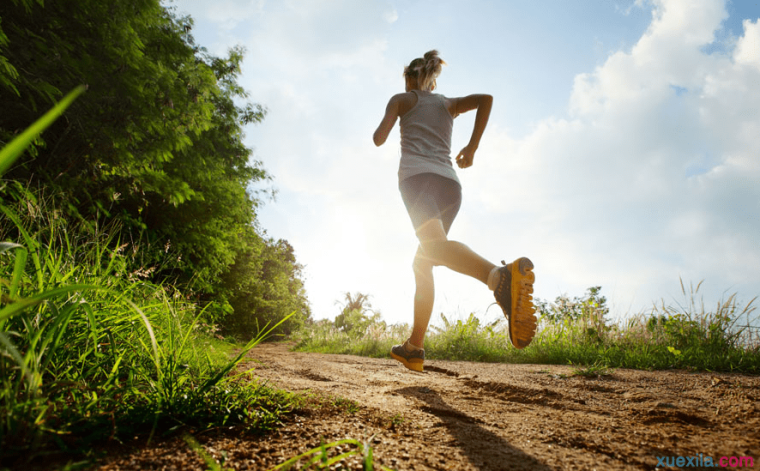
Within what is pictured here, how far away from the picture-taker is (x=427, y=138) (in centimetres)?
258

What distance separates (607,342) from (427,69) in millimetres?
3808

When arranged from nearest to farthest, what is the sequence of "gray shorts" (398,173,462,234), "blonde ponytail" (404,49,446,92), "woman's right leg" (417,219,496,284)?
"woman's right leg" (417,219,496,284) → "gray shorts" (398,173,462,234) → "blonde ponytail" (404,49,446,92)

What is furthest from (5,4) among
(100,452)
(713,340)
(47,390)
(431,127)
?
(713,340)

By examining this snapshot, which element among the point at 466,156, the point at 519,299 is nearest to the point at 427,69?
the point at 466,156

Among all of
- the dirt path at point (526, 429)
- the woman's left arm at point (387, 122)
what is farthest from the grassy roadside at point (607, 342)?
the woman's left arm at point (387, 122)

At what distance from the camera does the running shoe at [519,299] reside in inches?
73.5

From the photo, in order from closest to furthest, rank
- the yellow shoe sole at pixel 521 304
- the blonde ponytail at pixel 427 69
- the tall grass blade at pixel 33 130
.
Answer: the tall grass blade at pixel 33 130 < the yellow shoe sole at pixel 521 304 < the blonde ponytail at pixel 427 69

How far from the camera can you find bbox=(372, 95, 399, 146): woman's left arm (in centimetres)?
262

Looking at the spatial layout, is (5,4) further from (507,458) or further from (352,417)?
(507,458)

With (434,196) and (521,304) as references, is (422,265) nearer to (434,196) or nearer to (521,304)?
(434,196)

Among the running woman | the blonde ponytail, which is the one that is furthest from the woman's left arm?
the blonde ponytail

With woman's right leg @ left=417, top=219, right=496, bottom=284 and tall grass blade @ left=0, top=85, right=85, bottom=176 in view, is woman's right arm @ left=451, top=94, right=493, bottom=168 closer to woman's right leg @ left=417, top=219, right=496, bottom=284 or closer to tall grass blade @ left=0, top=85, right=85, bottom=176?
woman's right leg @ left=417, top=219, right=496, bottom=284

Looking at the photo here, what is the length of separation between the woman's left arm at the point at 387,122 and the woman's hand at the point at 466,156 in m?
0.62

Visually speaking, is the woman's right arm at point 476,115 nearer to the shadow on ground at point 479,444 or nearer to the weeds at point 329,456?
the shadow on ground at point 479,444
